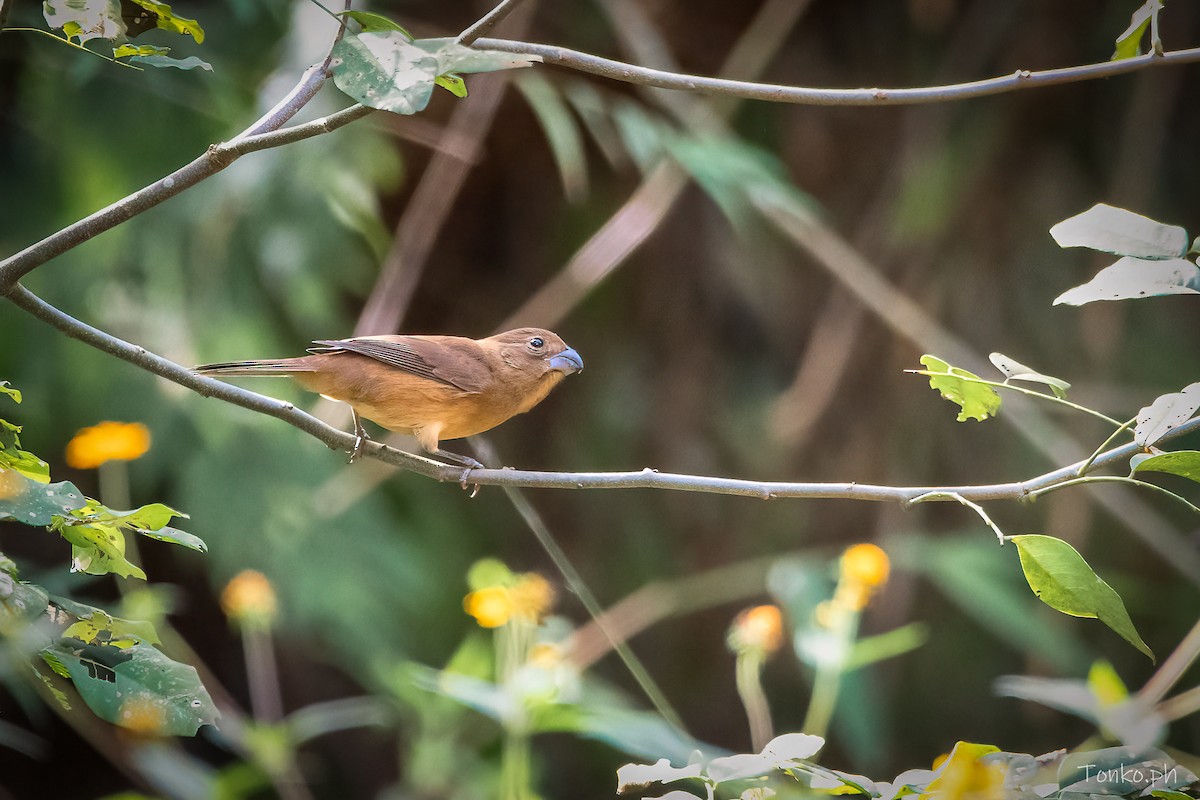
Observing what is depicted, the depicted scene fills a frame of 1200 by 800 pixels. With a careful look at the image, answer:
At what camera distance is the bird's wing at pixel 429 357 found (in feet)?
9.15

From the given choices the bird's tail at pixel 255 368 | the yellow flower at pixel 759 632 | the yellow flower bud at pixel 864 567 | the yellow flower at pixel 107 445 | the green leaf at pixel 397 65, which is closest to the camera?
the green leaf at pixel 397 65

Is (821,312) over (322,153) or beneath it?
beneath

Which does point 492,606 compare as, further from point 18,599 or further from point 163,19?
point 163,19

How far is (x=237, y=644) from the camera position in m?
4.89

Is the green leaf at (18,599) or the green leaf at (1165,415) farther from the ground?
the green leaf at (1165,415)

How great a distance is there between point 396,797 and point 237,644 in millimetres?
1718

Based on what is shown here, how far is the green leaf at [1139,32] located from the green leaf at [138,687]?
1528 millimetres

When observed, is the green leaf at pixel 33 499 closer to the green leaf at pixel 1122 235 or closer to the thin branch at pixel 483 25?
the thin branch at pixel 483 25

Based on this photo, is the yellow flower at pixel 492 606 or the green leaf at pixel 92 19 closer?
the green leaf at pixel 92 19

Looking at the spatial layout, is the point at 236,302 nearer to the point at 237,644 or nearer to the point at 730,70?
the point at 237,644

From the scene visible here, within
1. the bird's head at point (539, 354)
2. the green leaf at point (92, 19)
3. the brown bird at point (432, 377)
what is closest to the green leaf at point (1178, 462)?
the green leaf at point (92, 19)

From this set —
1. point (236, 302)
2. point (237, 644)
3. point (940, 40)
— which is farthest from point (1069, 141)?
point (237, 644)

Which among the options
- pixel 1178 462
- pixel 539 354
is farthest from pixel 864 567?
pixel 1178 462

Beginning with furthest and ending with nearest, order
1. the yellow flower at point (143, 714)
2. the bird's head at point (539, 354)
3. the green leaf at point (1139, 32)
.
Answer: the bird's head at point (539, 354), the green leaf at point (1139, 32), the yellow flower at point (143, 714)
